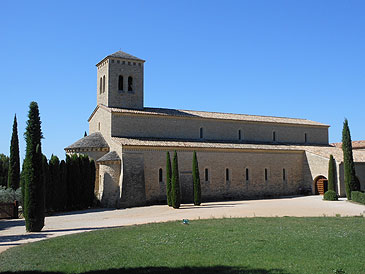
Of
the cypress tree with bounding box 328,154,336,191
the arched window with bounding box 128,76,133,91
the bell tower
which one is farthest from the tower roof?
the cypress tree with bounding box 328,154,336,191

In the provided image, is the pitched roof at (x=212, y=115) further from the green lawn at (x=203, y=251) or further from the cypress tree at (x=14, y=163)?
the green lawn at (x=203, y=251)

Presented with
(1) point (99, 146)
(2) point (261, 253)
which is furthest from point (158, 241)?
(1) point (99, 146)

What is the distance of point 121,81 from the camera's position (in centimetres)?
3684

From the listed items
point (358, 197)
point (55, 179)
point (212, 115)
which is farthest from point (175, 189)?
point (358, 197)

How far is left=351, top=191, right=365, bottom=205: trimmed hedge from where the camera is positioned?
30.4 metres

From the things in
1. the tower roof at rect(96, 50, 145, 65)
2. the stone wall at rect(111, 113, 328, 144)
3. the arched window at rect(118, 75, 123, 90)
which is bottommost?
the stone wall at rect(111, 113, 328, 144)

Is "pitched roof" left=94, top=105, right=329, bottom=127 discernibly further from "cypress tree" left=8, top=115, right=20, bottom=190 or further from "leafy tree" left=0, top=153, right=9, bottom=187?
"leafy tree" left=0, top=153, right=9, bottom=187

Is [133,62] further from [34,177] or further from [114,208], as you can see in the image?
[34,177]

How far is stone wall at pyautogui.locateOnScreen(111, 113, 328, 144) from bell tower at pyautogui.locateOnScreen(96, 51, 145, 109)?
2.65m

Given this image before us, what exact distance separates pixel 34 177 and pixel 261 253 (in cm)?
1241

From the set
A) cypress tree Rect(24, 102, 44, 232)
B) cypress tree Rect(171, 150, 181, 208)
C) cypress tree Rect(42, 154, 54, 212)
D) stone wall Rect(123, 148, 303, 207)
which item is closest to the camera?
cypress tree Rect(24, 102, 44, 232)

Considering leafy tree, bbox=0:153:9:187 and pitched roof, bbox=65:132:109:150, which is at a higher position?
pitched roof, bbox=65:132:109:150

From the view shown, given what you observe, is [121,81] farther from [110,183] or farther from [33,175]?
[33,175]

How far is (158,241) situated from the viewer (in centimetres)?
1421
